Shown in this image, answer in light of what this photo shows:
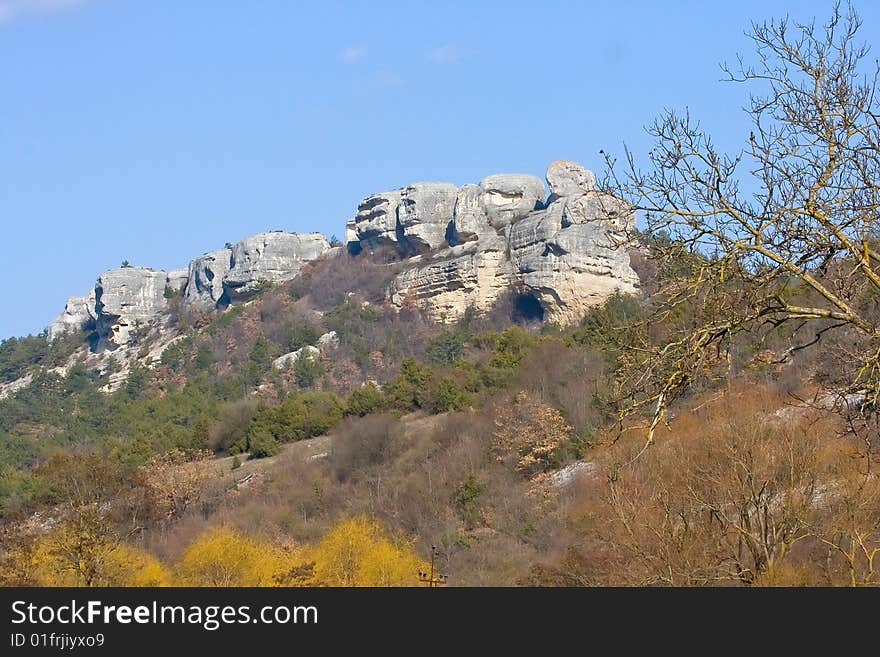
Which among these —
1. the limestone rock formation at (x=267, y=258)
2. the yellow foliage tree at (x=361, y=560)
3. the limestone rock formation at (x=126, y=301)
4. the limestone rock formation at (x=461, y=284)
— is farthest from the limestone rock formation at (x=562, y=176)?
the yellow foliage tree at (x=361, y=560)

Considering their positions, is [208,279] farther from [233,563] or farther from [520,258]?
[233,563]

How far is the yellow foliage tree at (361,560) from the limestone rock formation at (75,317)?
87.2 metres

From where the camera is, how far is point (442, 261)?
293ft

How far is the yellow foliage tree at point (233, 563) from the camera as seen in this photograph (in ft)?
105

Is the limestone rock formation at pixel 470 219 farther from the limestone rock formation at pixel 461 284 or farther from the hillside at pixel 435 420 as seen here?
the limestone rock formation at pixel 461 284

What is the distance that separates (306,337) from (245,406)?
2198 cm

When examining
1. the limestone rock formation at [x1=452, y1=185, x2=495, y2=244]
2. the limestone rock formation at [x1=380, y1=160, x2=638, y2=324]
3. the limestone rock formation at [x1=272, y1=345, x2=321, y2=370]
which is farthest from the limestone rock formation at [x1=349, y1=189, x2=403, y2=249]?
the limestone rock formation at [x1=272, y1=345, x2=321, y2=370]

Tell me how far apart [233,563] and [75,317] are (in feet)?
308

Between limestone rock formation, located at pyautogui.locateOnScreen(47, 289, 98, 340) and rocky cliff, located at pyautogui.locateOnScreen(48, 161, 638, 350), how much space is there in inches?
6.5

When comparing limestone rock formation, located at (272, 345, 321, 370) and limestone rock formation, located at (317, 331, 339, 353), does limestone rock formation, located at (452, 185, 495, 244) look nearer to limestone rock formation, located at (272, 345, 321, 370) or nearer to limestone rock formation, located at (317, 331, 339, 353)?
limestone rock formation, located at (317, 331, 339, 353)

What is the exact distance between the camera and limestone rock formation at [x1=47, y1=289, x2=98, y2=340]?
4747 inches

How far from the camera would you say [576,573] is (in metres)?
26.0

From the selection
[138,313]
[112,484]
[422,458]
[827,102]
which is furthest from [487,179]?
[827,102]

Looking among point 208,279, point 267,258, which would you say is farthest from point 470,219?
point 208,279
